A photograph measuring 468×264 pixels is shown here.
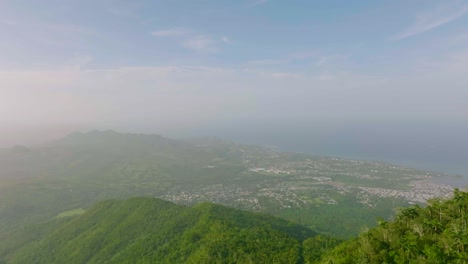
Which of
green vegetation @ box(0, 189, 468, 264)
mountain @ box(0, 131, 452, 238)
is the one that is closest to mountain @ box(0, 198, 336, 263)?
green vegetation @ box(0, 189, 468, 264)

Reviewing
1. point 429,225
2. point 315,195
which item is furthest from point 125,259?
point 315,195

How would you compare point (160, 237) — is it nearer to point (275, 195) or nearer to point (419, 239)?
point (419, 239)

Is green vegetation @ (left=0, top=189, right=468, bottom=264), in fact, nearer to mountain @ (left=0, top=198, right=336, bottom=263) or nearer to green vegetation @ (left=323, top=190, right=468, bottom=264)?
green vegetation @ (left=323, top=190, right=468, bottom=264)

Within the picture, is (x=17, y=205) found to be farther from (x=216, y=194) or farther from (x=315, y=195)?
(x=315, y=195)

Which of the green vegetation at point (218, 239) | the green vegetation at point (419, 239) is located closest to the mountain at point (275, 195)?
the green vegetation at point (218, 239)

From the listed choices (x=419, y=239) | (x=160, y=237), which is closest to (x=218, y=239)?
(x=160, y=237)
